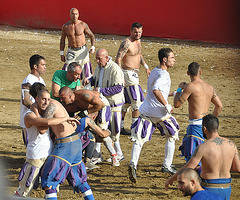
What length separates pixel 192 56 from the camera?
1772 cm

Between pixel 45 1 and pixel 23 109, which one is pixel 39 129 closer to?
pixel 23 109

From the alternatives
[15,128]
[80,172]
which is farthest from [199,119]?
[15,128]

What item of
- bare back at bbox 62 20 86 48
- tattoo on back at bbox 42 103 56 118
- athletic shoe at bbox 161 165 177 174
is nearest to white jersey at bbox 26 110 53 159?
tattoo on back at bbox 42 103 56 118

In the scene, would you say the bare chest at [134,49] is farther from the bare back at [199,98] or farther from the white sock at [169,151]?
the bare back at [199,98]

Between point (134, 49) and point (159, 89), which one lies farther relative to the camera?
point (134, 49)

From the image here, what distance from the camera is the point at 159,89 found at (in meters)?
7.08

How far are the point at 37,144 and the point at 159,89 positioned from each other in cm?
233

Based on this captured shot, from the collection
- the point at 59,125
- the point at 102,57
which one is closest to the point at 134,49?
the point at 102,57

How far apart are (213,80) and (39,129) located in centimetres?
Answer: 1040

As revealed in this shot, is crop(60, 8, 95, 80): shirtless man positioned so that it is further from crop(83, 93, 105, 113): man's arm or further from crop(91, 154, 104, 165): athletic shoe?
crop(83, 93, 105, 113): man's arm

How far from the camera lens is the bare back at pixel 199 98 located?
6.64 m

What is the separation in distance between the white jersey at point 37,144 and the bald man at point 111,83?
2.12 meters

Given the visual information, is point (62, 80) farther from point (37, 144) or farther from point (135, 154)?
→ point (37, 144)

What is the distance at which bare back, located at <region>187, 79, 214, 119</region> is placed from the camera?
6.64 m
